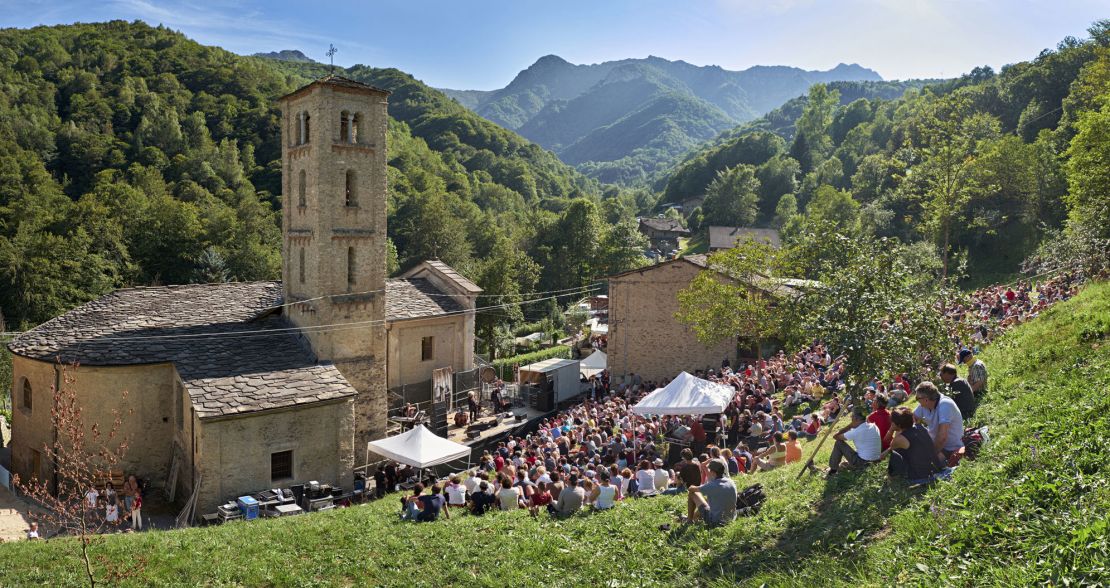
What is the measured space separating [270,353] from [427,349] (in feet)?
34.9

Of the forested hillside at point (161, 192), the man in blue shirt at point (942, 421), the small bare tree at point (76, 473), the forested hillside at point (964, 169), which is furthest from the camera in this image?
the forested hillside at point (161, 192)

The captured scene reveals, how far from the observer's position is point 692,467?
13070 mm

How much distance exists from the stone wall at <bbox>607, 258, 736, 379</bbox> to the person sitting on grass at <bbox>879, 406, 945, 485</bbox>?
23.7 metres

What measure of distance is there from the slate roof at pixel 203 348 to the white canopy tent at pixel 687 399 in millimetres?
9255

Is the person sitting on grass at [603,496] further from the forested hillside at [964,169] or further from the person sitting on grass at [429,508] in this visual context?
the forested hillside at [964,169]

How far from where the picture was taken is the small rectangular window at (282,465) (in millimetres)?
19672

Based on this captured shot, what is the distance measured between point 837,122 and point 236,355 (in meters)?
147

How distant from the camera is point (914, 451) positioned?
32.1 ft

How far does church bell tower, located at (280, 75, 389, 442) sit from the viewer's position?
899 inches

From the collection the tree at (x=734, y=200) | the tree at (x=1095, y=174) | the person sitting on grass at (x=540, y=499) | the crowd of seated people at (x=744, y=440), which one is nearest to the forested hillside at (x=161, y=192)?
the tree at (x=734, y=200)

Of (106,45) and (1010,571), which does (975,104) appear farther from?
(106,45)

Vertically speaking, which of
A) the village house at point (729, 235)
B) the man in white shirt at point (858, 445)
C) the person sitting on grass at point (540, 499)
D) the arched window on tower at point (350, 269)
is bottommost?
the person sitting on grass at point (540, 499)

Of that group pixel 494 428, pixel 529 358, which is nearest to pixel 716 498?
pixel 494 428

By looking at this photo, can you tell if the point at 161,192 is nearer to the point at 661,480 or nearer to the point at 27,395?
the point at 27,395
